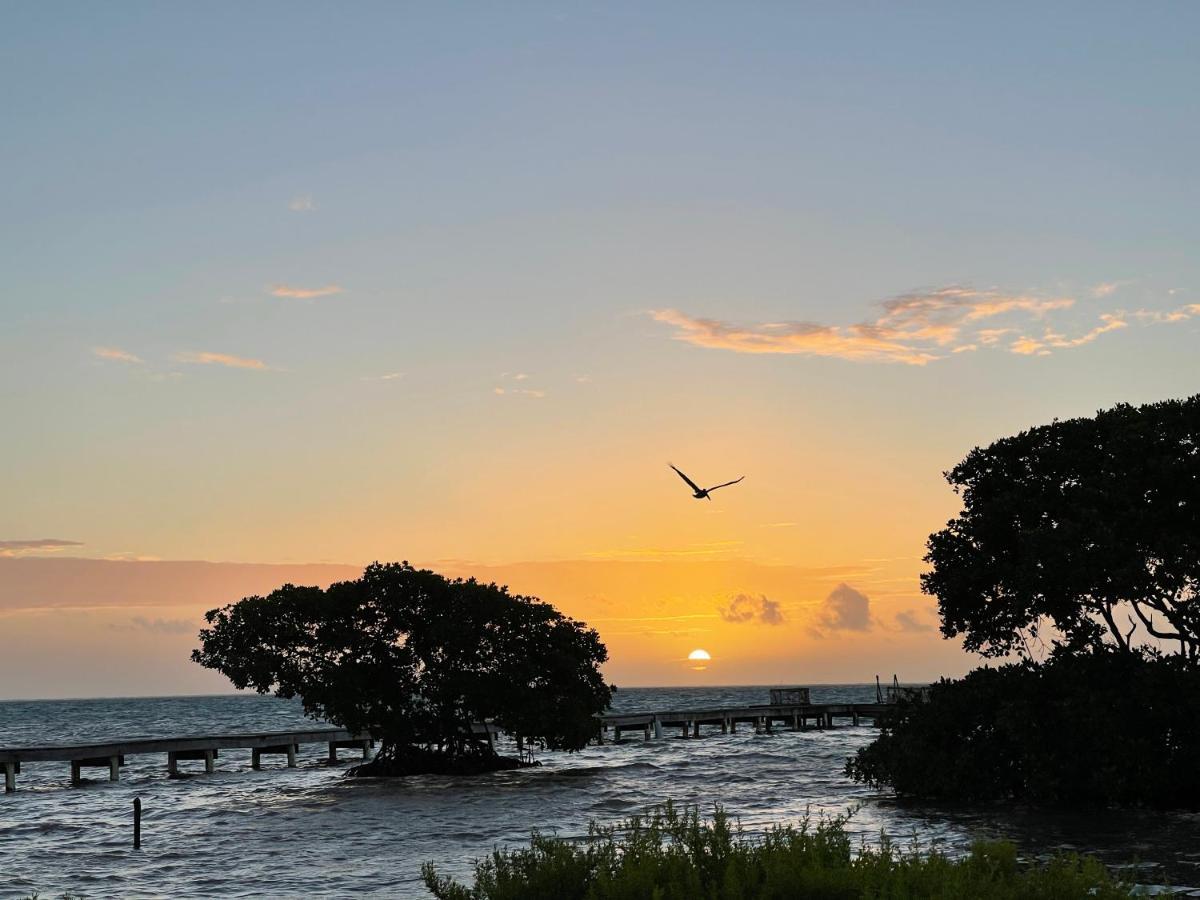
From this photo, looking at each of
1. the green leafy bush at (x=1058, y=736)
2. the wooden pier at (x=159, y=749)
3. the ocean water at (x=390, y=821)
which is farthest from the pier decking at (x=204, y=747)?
the green leafy bush at (x=1058, y=736)

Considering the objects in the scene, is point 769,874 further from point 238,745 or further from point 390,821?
point 238,745

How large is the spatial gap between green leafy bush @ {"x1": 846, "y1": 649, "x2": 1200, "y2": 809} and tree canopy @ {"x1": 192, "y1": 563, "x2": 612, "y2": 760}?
19067 millimetres

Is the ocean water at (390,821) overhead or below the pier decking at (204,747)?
below

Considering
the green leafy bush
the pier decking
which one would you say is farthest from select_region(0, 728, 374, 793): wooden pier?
the green leafy bush

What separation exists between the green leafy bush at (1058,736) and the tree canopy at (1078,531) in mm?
1713

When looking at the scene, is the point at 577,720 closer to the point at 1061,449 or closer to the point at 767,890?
the point at 1061,449

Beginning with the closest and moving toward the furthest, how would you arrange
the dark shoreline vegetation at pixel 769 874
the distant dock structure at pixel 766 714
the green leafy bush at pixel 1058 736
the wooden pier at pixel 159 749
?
the dark shoreline vegetation at pixel 769 874 < the green leafy bush at pixel 1058 736 < the wooden pier at pixel 159 749 < the distant dock structure at pixel 766 714

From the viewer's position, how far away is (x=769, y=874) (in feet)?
46.8

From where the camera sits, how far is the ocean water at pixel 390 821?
30.0m

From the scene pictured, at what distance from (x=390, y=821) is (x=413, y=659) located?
59.3 ft

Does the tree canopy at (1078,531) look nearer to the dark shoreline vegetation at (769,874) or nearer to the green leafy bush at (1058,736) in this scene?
the green leafy bush at (1058,736)

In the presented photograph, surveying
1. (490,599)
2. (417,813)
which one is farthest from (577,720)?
(417,813)

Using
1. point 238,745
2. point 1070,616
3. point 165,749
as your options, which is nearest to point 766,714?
point 238,745

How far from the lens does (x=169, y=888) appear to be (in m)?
29.4
